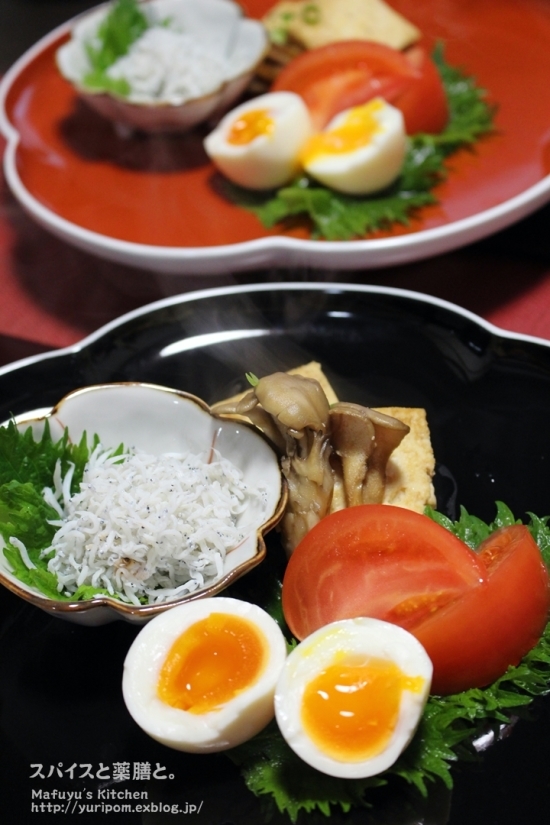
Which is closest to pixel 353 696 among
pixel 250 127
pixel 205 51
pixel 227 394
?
pixel 227 394

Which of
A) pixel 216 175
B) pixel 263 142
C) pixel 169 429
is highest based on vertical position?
pixel 263 142

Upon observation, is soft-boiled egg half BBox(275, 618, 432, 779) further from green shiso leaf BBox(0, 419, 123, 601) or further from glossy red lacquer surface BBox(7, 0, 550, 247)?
glossy red lacquer surface BBox(7, 0, 550, 247)

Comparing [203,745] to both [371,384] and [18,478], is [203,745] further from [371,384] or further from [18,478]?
[371,384]

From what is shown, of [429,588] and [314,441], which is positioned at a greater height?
[314,441]

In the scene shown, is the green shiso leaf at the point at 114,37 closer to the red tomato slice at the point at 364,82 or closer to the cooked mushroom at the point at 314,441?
the red tomato slice at the point at 364,82

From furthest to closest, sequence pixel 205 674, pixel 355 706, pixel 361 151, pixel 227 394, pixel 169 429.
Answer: pixel 361 151 → pixel 227 394 → pixel 169 429 → pixel 205 674 → pixel 355 706

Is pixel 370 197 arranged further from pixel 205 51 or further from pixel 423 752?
pixel 423 752

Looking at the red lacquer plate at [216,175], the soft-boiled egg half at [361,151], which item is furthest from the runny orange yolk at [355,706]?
the soft-boiled egg half at [361,151]
